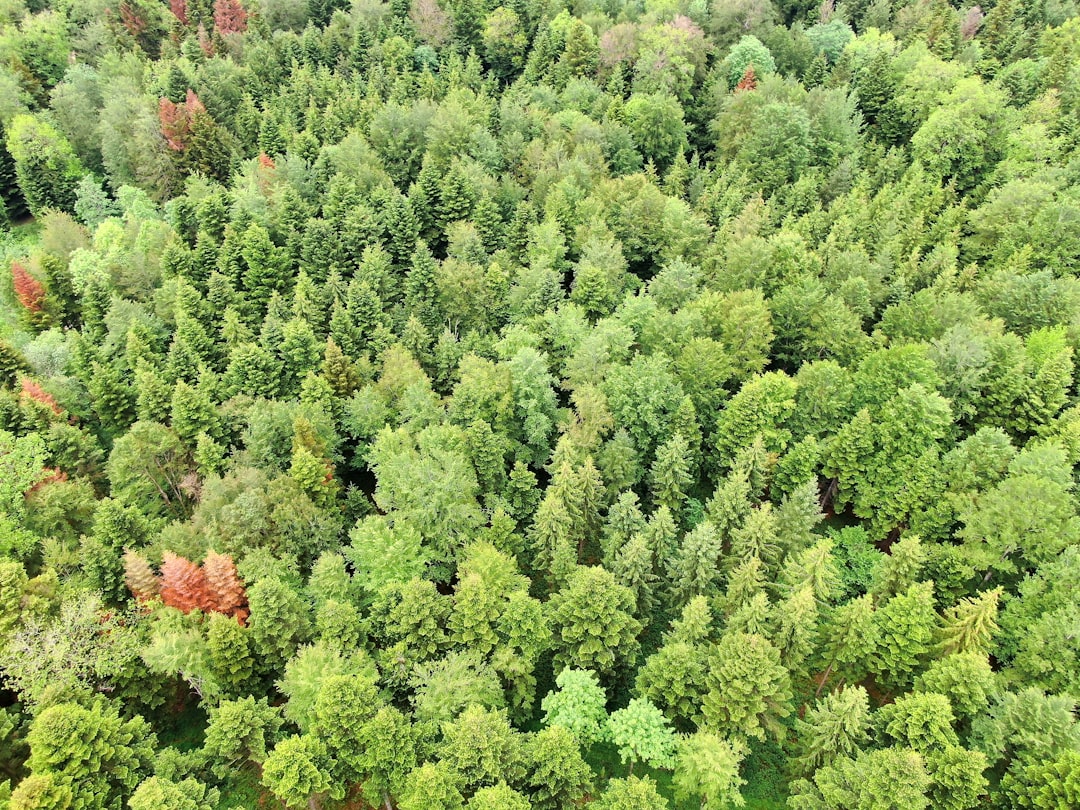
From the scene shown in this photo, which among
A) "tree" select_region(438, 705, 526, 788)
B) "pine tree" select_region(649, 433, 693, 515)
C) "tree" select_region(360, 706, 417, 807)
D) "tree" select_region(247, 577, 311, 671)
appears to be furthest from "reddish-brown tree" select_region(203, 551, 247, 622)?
"pine tree" select_region(649, 433, 693, 515)

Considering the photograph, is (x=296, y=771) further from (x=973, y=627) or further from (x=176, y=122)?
(x=176, y=122)

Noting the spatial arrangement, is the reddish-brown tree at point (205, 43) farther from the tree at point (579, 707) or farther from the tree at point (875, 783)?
the tree at point (875, 783)

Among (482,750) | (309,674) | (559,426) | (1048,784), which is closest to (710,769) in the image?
(482,750)

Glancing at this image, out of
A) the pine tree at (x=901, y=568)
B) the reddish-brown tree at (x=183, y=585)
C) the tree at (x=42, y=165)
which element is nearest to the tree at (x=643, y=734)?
the pine tree at (x=901, y=568)

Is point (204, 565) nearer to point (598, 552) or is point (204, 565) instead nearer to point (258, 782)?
point (258, 782)

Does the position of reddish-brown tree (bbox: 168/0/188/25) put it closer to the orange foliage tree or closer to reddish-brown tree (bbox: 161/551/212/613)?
the orange foliage tree

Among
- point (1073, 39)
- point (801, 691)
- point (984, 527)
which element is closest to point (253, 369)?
point (801, 691)
